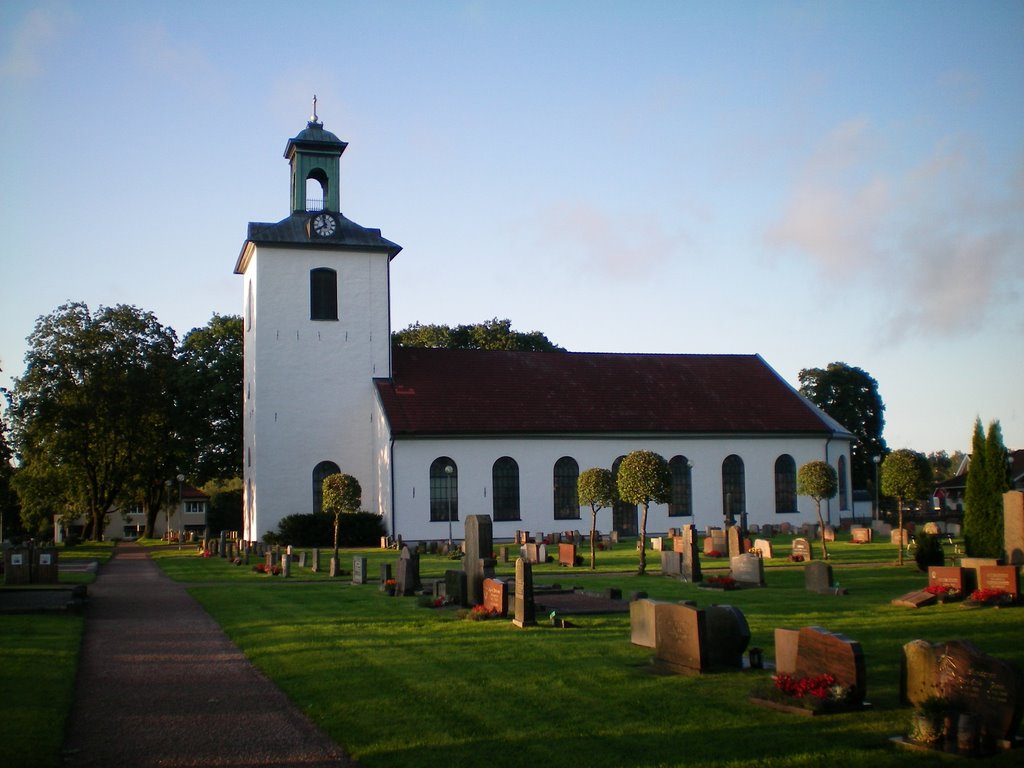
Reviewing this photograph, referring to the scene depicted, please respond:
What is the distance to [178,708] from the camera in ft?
35.5

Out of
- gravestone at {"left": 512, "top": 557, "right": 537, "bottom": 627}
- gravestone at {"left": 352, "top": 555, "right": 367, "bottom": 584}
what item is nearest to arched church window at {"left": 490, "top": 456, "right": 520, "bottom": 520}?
gravestone at {"left": 352, "top": 555, "right": 367, "bottom": 584}

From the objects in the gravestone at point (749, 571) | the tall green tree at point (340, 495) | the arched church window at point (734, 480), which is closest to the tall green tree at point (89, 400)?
the tall green tree at point (340, 495)

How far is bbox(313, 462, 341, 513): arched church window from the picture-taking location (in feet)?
A: 134

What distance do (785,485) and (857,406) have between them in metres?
28.6

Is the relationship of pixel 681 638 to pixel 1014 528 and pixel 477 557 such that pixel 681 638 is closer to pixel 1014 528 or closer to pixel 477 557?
pixel 477 557

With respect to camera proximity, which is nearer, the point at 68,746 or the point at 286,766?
the point at 286,766

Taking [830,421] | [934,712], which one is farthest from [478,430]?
[934,712]

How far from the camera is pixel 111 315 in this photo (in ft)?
195

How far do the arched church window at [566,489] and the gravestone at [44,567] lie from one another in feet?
74.1

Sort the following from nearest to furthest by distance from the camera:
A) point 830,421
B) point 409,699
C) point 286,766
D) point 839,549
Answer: point 286,766 < point 409,699 < point 839,549 < point 830,421

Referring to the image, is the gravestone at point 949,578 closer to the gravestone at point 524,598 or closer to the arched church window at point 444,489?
the gravestone at point 524,598

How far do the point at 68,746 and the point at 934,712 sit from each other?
25.3 ft

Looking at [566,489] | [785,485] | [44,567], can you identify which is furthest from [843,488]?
[44,567]

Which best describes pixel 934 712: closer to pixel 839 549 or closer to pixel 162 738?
pixel 162 738
